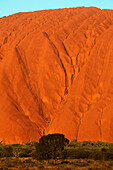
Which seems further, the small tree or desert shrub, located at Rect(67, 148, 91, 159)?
desert shrub, located at Rect(67, 148, 91, 159)

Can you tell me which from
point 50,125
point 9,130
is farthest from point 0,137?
point 50,125

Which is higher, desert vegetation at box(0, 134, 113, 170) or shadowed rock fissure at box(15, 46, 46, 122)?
shadowed rock fissure at box(15, 46, 46, 122)

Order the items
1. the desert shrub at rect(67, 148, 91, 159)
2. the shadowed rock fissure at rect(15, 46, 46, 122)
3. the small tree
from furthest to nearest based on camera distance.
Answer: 1. the shadowed rock fissure at rect(15, 46, 46, 122)
2. the desert shrub at rect(67, 148, 91, 159)
3. the small tree

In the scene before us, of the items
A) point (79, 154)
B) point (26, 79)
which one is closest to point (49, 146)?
point (79, 154)

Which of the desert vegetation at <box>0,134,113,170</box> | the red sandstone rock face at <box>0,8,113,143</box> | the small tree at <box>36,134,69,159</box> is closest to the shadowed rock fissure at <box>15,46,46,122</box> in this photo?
the red sandstone rock face at <box>0,8,113,143</box>

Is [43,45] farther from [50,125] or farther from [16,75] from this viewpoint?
[50,125]

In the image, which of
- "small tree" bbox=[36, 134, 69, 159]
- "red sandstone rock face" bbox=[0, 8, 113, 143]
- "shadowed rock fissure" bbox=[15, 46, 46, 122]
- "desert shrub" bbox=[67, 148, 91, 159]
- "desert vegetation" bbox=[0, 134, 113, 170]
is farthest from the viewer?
"shadowed rock fissure" bbox=[15, 46, 46, 122]

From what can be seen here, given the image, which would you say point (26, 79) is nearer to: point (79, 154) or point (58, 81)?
point (58, 81)

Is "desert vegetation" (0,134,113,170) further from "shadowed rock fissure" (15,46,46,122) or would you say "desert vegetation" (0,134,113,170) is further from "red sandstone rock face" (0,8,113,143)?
"shadowed rock fissure" (15,46,46,122)
